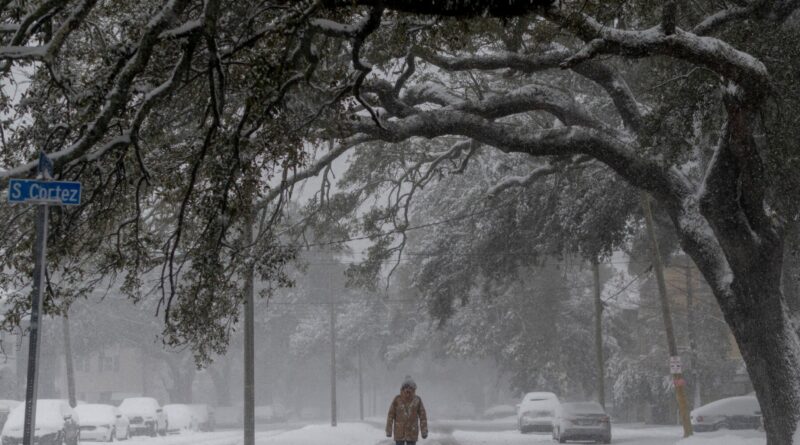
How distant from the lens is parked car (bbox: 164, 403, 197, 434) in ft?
163

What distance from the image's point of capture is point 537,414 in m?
38.3

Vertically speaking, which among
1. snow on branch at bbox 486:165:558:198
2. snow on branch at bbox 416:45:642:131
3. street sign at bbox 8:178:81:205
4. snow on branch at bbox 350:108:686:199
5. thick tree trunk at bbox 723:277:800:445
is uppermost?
snow on branch at bbox 416:45:642:131

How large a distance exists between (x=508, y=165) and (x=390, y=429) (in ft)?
54.6

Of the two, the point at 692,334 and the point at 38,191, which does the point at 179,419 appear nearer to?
the point at 692,334

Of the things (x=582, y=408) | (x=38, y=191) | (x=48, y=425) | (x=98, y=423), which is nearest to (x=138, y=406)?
Result: (x=98, y=423)

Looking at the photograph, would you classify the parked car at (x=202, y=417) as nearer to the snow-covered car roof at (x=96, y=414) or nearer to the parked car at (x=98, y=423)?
the parked car at (x=98, y=423)

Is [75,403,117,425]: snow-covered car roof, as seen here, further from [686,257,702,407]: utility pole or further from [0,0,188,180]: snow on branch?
[0,0,188,180]: snow on branch

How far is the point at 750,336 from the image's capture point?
16438 mm

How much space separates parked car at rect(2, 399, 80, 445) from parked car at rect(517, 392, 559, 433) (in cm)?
1652

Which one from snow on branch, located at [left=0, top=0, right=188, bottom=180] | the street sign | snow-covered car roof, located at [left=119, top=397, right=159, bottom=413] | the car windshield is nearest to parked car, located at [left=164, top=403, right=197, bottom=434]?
snow-covered car roof, located at [left=119, top=397, right=159, bottom=413]

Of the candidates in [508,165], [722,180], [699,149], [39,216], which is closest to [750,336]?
[722,180]

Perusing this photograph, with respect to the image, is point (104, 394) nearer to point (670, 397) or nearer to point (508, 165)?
point (670, 397)

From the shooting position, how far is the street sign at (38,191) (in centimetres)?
861

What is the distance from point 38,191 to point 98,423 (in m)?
32.3
